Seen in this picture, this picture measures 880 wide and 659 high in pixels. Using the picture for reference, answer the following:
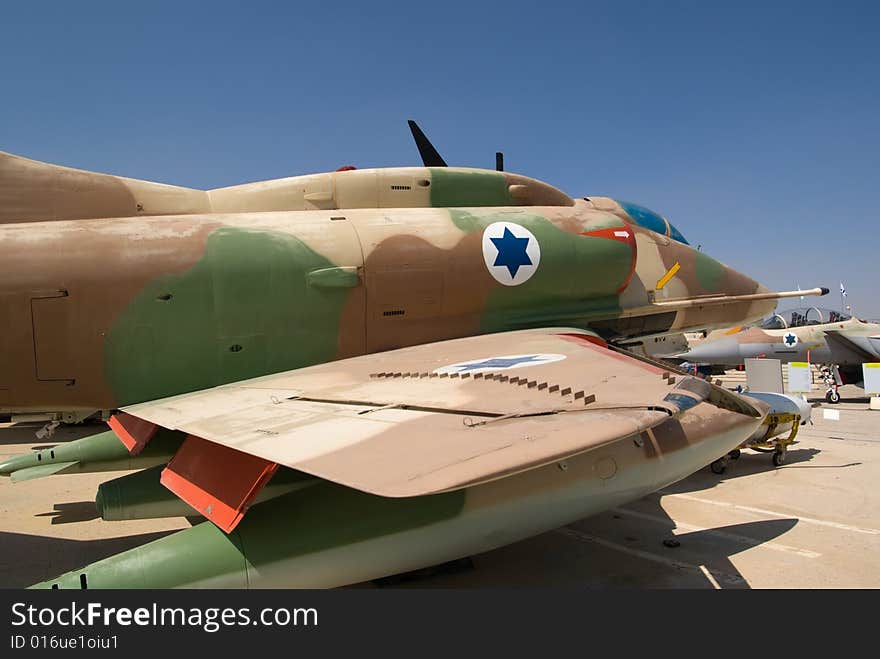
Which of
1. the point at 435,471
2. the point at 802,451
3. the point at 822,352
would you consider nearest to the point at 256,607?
the point at 435,471

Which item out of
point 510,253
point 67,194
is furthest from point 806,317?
point 67,194

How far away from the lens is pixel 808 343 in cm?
2052

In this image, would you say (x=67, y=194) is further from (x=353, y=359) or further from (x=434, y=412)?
(x=434, y=412)

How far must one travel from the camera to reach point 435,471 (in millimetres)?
2344

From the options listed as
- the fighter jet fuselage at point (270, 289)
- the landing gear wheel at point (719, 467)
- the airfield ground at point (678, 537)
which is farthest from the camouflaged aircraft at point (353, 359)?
the landing gear wheel at point (719, 467)

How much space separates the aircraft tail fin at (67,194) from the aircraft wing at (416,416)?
216 cm

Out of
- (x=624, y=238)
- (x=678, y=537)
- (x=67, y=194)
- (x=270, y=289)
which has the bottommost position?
(x=678, y=537)

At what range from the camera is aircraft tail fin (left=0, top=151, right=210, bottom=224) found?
561cm

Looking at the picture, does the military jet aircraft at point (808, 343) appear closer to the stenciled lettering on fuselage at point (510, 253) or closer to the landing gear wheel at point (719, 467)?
the landing gear wheel at point (719, 467)

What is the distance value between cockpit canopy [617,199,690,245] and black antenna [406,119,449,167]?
271 centimetres

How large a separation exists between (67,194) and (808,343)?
73.7 ft

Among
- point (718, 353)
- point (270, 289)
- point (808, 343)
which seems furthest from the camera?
point (718, 353)

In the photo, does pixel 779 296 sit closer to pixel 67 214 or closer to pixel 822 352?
pixel 67 214

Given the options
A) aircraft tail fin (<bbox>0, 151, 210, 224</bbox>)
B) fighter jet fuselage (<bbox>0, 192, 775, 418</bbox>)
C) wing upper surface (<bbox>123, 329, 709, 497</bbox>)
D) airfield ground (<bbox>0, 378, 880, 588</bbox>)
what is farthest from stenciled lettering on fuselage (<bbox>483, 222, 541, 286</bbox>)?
aircraft tail fin (<bbox>0, 151, 210, 224</bbox>)
